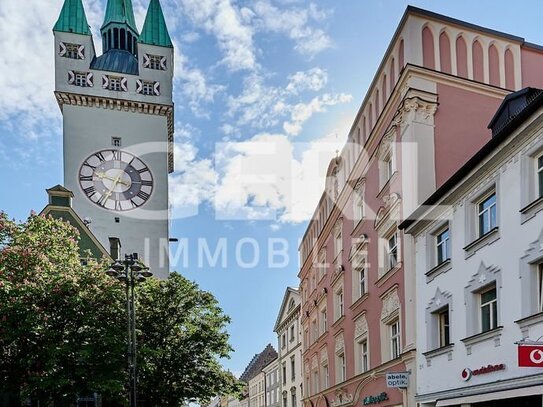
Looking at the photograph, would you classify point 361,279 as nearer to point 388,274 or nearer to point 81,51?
point 388,274

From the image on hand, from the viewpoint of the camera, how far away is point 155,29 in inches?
2100

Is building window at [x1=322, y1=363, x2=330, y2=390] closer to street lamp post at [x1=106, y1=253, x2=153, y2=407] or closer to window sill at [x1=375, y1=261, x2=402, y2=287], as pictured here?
window sill at [x1=375, y1=261, x2=402, y2=287]

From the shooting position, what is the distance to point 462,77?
1903cm

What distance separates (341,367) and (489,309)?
14.3 m

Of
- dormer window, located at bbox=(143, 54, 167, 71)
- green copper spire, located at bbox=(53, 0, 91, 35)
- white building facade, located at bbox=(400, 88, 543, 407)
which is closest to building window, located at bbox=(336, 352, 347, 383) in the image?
white building facade, located at bbox=(400, 88, 543, 407)

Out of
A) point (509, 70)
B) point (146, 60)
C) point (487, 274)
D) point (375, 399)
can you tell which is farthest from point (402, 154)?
point (146, 60)

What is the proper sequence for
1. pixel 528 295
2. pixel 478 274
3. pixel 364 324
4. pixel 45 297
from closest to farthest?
pixel 528 295
pixel 478 274
pixel 45 297
pixel 364 324

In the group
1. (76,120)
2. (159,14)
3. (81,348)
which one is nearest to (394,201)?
(81,348)

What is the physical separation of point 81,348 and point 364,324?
10678 millimetres

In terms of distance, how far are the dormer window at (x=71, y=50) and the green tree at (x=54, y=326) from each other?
30.5 metres

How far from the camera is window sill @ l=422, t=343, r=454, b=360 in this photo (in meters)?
14.7

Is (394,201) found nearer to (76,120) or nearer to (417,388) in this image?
(417,388)

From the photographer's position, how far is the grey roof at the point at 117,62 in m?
49.7

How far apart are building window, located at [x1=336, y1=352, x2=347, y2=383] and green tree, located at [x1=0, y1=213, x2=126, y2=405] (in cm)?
989
